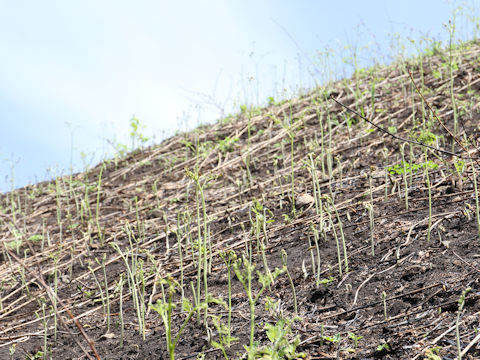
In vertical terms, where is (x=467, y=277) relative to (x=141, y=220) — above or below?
below

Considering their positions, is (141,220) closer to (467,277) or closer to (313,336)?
(313,336)

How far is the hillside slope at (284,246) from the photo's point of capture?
1972 mm

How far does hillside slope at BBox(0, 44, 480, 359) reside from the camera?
197 centimetres

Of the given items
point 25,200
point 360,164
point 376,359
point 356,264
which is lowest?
point 376,359

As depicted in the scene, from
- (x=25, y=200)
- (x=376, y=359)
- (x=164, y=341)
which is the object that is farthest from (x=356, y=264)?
(x=25, y=200)

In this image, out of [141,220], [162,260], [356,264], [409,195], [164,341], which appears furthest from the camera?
[141,220]

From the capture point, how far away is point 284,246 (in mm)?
2973

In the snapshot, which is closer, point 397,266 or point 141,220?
point 397,266

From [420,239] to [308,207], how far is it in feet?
3.32

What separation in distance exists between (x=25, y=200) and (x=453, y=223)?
15.7 ft

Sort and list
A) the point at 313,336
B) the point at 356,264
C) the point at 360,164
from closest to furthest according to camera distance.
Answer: the point at 313,336 → the point at 356,264 → the point at 360,164

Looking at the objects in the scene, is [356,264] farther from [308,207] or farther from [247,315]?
[308,207]

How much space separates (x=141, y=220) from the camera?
4262 millimetres

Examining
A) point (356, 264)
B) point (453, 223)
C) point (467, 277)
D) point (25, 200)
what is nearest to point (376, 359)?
point (467, 277)
